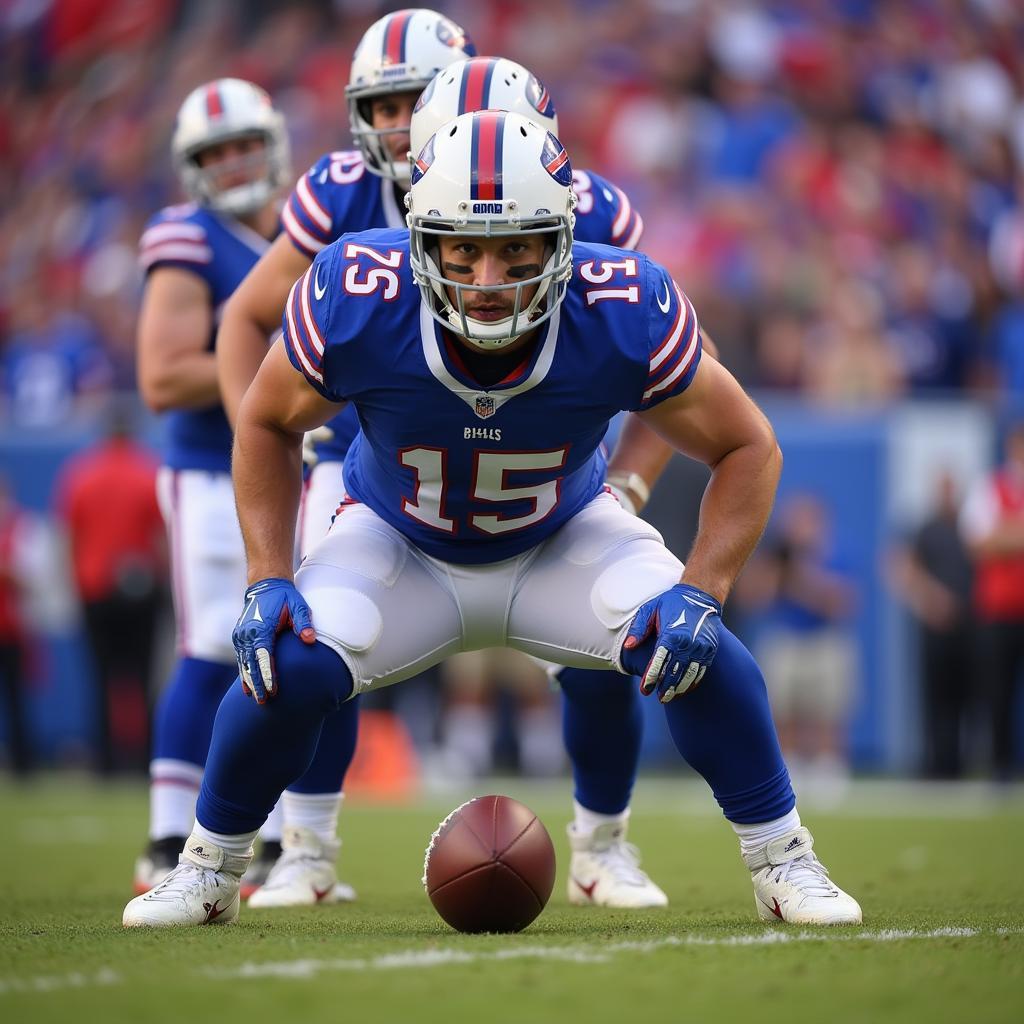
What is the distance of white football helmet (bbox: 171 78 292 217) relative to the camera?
521 cm

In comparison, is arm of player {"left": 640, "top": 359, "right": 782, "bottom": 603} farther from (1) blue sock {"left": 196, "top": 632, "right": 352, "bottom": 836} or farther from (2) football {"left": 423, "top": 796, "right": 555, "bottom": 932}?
(1) blue sock {"left": 196, "top": 632, "right": 352, "bottom": 836}

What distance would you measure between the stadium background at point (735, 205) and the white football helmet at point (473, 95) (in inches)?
244

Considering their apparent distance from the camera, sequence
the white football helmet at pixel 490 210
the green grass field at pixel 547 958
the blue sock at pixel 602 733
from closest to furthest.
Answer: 1. the green grass field at pixel 547 958
2. the white football helmet at pixel 490 210
3. the blue sock at pixel 602 733

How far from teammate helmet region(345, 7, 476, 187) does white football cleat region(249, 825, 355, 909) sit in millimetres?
1752

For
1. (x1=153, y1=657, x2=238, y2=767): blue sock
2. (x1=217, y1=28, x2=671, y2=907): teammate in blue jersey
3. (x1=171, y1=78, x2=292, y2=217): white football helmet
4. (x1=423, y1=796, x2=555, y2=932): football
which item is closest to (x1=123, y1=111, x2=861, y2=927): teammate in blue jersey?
(x1=423, y1=796, x2=555, y2=932): football

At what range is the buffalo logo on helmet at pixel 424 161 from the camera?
3.61 m

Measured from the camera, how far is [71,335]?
12.4 m

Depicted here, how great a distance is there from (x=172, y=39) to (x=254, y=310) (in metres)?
11.2

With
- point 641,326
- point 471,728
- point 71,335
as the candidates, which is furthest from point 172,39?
point 641,326

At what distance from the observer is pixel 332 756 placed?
461 centimetres

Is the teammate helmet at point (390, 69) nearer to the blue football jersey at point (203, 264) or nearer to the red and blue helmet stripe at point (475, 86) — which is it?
the red and blue helmet stripe at point (475, 86)

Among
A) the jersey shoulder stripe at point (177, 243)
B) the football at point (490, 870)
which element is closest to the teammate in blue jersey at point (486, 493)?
the football at point (490, 870)

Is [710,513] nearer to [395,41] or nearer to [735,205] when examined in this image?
[395,41]

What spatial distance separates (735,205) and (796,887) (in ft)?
29.1
